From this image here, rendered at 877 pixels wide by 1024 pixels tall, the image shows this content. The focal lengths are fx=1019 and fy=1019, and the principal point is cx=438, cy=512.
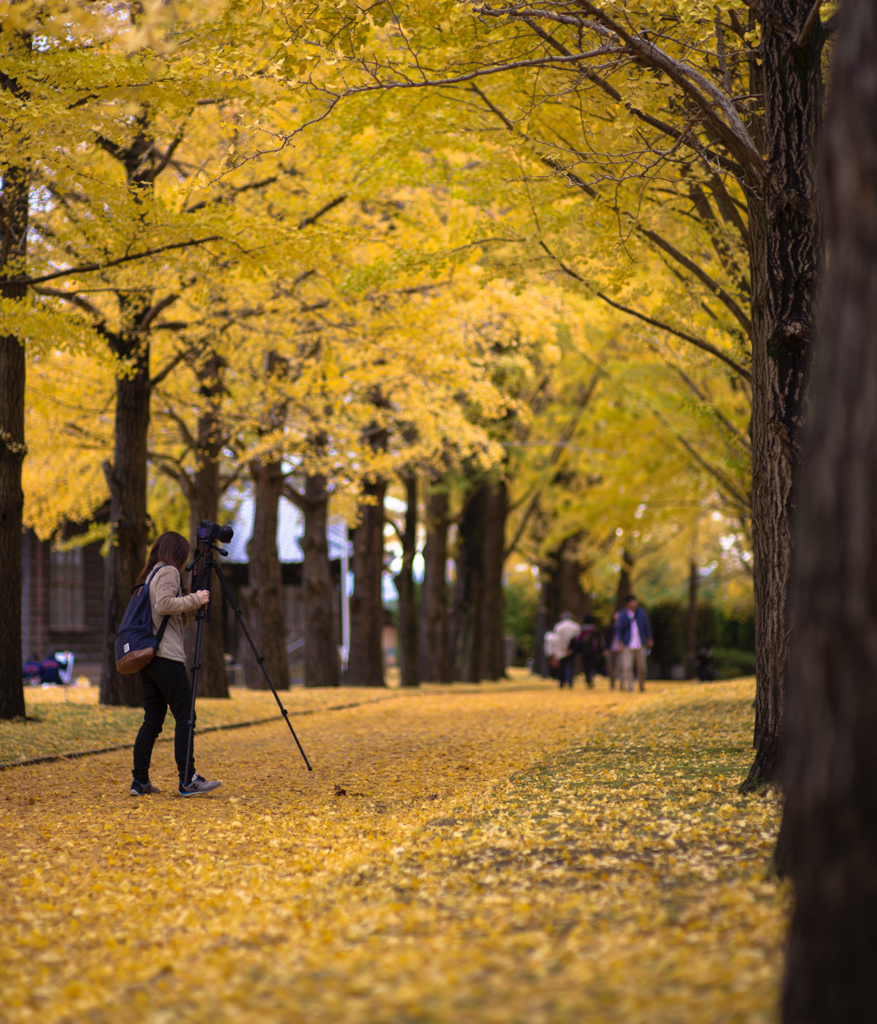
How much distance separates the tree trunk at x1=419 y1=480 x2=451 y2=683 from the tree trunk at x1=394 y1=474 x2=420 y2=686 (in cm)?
221

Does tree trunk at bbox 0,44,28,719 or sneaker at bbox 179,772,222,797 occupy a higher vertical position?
tree trunk at bbox 0,44,28,719

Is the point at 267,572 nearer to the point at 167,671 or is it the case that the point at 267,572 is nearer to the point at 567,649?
the point at 567,649

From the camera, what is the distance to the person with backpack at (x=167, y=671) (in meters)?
7.44

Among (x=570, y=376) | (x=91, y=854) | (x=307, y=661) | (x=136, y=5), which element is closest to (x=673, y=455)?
(x=570, y=376)

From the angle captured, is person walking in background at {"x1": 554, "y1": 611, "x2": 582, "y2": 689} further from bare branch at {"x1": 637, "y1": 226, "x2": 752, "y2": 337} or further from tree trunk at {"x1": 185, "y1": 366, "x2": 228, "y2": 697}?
bare branch at {"x1": 637, "y1": 226, "x2": 752, "y2": 337}

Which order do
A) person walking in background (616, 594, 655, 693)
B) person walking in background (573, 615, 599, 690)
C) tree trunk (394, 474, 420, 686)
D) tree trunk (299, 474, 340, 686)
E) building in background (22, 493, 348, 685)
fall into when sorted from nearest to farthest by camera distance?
person walking in background (616, 594, 655, 693) → tree trunk (299, 474, 340, 686) → person walking in background (573, 615, 599, 690) → tree trunk (394, 474, 420, 686) → building in background (22, 493, 348, 685)

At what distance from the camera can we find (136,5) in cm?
1080

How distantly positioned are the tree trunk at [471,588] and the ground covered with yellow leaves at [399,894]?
61.1 ft

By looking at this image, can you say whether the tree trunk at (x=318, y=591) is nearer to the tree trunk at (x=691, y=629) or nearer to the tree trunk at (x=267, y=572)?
the tree trunk at (x=267, y=572)

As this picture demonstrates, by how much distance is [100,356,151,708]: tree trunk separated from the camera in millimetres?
13664

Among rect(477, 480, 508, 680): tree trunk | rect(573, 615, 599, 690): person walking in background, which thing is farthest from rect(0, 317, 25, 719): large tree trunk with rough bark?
rect(477, 480, 508, 680): tree trunk

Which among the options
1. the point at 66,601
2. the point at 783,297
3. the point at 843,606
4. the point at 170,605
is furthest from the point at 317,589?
the point at 843,606

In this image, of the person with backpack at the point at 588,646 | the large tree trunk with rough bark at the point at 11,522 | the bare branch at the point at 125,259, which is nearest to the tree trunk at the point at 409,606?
the person with backpack at the point at 588,646

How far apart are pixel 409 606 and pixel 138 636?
16.3m
